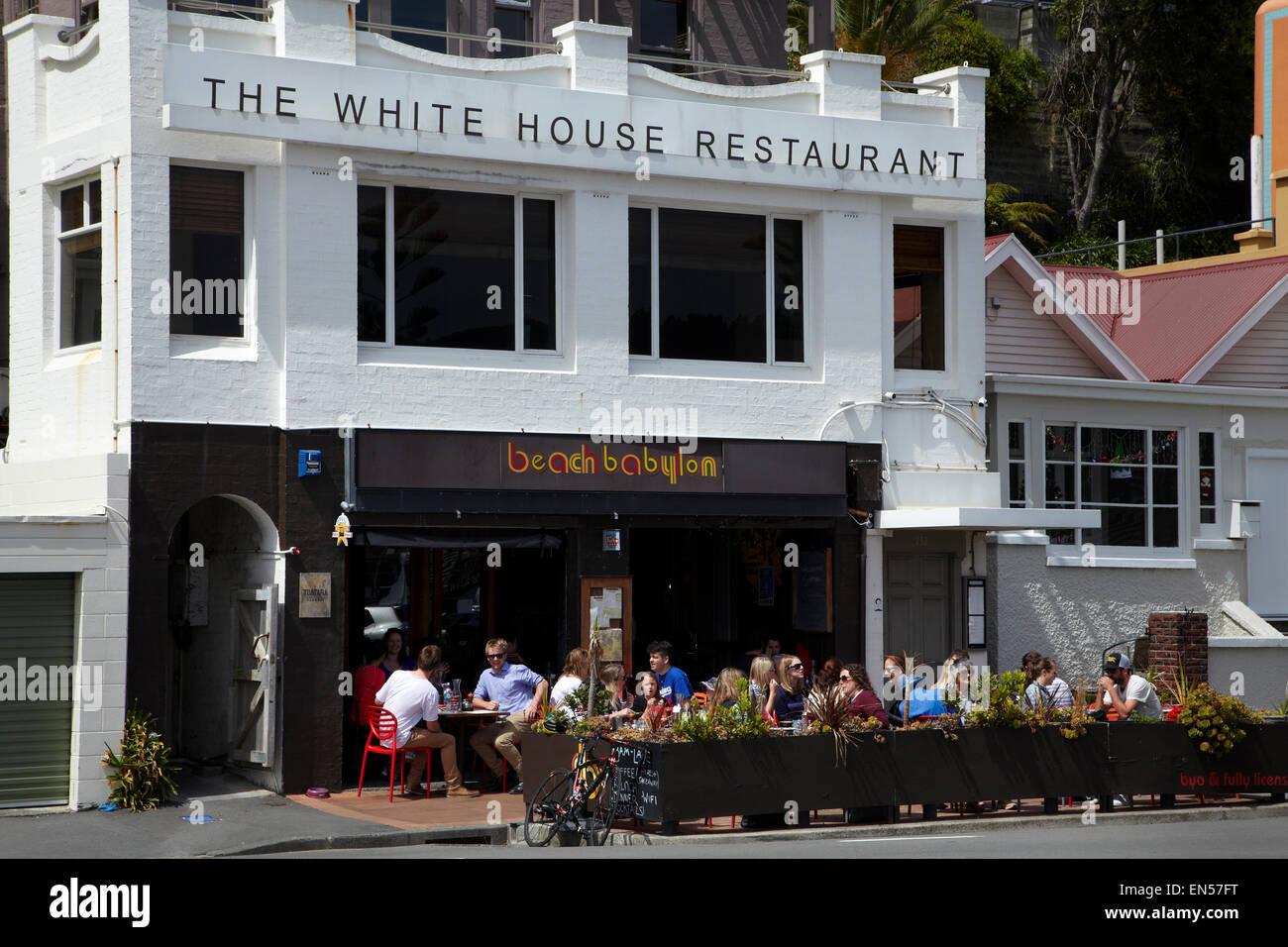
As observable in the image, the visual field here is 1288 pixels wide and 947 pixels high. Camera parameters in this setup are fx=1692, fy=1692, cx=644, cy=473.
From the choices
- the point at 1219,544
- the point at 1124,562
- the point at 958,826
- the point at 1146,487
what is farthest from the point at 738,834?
the point at 1219,544

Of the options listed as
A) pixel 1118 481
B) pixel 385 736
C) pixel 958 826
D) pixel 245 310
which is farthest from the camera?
pixel 1118 481

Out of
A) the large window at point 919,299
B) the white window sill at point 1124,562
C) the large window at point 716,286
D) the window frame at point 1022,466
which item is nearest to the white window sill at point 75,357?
the large window at point 716,286

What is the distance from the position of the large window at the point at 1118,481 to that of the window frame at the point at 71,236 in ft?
37.9

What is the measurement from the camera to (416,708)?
1628cm

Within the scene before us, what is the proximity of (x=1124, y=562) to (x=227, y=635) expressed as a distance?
11087 mm

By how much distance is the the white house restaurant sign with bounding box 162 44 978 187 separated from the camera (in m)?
16.5

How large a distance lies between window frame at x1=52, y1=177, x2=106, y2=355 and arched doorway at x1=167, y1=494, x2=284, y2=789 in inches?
81.3

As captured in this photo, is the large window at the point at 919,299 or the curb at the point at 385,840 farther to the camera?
the large window at the point at 919,299

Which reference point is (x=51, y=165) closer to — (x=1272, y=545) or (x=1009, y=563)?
(x=1009, y=563)

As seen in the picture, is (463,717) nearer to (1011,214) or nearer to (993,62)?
(1011,214)

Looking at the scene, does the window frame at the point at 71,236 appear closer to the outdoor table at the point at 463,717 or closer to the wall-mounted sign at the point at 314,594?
the wall-mounted sign at the point at 314,594

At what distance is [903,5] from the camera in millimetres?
32406

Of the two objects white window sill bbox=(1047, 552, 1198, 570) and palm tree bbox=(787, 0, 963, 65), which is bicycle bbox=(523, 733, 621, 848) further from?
palm tree bbox=(787, 0, 963, 65)

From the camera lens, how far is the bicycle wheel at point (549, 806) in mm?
13969
